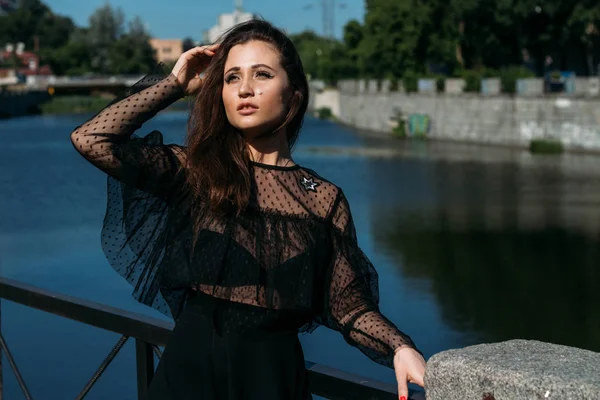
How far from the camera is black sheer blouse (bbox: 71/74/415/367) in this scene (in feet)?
8.76

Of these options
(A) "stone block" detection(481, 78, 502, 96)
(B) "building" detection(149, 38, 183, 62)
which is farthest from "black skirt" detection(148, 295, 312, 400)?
(B) "building" detection(149, 38, 183, 62)

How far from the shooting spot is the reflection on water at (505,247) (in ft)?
43.6

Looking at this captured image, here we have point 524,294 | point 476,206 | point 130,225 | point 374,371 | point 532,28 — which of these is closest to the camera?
point 130,225

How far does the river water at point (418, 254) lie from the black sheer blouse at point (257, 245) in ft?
2.13

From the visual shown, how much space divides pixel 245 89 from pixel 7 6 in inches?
6074

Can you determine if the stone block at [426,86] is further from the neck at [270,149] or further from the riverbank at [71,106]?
the riverbank at [71,106]

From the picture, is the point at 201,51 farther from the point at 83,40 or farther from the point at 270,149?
the point at 83,40

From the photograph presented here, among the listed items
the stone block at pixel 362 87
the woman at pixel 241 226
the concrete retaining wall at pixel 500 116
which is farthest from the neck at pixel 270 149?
the stone block at pixel 362 87

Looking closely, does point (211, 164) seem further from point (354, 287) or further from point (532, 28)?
point (532, 28)

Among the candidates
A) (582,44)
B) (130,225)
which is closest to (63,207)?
(130,225)

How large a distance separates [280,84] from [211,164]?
283 mm

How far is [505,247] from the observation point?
17.9 m

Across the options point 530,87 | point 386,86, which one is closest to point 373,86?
point 386,86

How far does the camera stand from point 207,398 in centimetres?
265
